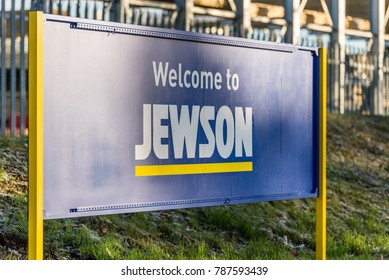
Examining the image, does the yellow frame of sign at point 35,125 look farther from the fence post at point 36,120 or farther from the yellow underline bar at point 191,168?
the yellow underline bar at point 191,168

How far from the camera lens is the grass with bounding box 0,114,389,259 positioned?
26.6 ft

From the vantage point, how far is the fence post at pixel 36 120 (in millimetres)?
5828

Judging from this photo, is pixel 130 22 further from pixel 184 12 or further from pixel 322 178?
pixel 322 178

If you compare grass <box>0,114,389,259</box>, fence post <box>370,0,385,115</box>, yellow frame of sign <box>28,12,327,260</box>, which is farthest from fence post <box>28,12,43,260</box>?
fence post <box>370,0,385,115</box>

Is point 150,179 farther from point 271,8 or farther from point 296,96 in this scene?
point 271,8

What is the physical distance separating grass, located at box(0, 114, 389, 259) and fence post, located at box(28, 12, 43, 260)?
182 cm

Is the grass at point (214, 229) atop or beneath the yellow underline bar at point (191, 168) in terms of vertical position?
beneath

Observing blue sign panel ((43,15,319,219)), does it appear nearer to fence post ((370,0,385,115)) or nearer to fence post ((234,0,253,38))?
fence post ((234,0,253,38))

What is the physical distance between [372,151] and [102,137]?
393 inches

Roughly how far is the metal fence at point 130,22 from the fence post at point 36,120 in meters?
5.80

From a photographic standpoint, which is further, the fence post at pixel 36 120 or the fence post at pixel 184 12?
the fence post at pixel 184 12

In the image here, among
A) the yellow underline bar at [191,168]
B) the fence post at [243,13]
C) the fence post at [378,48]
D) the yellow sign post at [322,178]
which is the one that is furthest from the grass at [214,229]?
the fence post at [378,48]

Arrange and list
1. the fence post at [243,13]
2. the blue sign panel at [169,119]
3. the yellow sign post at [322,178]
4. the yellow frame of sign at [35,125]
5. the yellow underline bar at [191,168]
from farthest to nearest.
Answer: the fence post at [243,13]
the yellow sign post at [322,178]
the yellow underline bar at [191,168]
the blue sign panel at [169,119]
the yellow frame of sign at [35,125]

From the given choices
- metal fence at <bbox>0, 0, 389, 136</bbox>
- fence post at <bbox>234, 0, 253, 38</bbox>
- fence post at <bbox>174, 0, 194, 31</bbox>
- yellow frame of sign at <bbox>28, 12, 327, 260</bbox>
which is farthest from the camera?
fence post at <bbox>234, 0, 253, 38</bbox>
